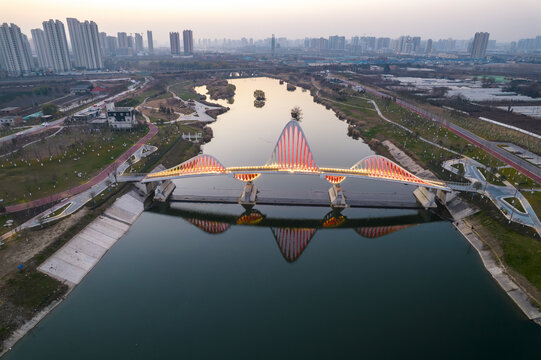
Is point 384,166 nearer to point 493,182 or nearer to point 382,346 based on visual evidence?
point 493,182

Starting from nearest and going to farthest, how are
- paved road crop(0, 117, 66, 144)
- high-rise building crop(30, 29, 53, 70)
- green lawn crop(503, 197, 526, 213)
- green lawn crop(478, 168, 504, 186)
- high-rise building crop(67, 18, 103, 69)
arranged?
green lawn crop(503, 197, 526, 213) → green lawn crop(478, 168, 504, 186) → paved road crop(0, 117, 66, 144) → high-rise building crop(30, 29, 53, 70) → high-rise building crop(67, 18, 103, 69)

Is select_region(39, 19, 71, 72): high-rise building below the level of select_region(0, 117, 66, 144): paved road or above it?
above

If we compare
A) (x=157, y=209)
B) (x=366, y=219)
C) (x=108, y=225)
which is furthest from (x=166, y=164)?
(x=366, y=219)

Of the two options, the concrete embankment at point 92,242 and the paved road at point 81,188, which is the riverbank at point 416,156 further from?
the paved road at point 81,188

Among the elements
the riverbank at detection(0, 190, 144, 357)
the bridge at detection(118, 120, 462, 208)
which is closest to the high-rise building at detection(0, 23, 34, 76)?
the riverbank at detection(0, 190, 144, 357)

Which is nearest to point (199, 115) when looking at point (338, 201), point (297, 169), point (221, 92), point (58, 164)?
point (221, 92)

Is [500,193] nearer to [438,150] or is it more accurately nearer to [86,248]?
[438,150]

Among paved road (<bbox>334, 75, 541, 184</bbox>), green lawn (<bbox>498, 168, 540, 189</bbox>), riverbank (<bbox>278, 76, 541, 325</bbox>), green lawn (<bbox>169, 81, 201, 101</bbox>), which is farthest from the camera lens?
green lawn (<bbox>169, 81, 201, 101</bbox>)

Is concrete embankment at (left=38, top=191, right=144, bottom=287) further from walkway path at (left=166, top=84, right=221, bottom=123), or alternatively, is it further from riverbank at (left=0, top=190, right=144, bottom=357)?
walkway path at (left=166, top=84, right=221, bottom=123)
